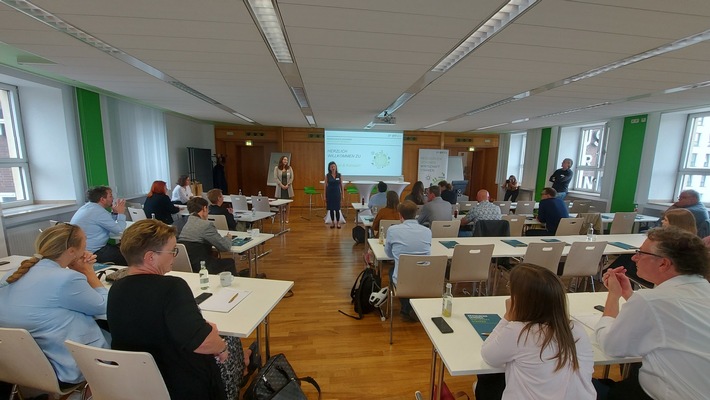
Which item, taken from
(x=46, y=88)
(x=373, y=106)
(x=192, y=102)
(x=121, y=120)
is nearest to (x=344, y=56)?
(x=373, y=106)

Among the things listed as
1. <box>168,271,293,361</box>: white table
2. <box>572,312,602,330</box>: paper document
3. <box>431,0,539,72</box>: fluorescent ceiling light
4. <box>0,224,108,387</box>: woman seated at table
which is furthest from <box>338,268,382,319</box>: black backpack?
<box>431,0,539,72</box>: fluorescent ceiling light

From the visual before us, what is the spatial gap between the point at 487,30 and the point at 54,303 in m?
3.51

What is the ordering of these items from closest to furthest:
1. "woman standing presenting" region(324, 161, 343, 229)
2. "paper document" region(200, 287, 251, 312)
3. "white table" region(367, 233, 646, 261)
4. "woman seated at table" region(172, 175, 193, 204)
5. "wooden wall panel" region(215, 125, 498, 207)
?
"paper document" region(200, 287, 251, 312) → "white table" region(367, 233, 646, 261) → "woman seated at table" region(172, 175, 193, 204) → "woman standing presenting" region(324, 161, 343, 229) → "wooden wall panel" region(215, 125, 498, 207)

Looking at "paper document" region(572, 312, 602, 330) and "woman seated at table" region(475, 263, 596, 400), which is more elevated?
"woman seated at table" region(475, 263, 596, 400)

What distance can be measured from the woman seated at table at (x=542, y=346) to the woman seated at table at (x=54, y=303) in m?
2.22

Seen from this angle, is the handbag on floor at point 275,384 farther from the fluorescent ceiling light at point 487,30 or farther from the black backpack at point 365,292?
the fluorescent ceiling light at point 487,30

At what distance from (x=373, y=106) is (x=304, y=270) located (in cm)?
341

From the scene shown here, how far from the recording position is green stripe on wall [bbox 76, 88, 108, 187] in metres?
5.09

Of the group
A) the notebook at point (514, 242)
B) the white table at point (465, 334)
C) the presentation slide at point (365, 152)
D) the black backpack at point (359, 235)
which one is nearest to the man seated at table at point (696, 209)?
the notebook at point (514, 242)

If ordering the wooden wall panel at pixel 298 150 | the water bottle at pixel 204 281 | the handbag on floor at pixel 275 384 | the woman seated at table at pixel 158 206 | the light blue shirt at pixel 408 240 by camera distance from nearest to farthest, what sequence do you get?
the handbag on floor at pixel 275 384
the water bottle at pixel 204 281
the light blue shirt at pixel 408 240
the woman seated at table at pixel 158 206
the wooden wall panel at pixel 298 150

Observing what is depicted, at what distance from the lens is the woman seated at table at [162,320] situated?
132 cm

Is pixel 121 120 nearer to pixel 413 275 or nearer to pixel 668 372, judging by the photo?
pixel 413 275

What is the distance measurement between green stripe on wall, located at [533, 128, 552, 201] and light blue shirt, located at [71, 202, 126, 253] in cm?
1074

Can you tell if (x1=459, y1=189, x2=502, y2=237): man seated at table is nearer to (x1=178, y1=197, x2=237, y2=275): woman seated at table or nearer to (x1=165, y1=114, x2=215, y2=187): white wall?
(x1=178, y1=197, x2=237, y2=275): woman seated at table
